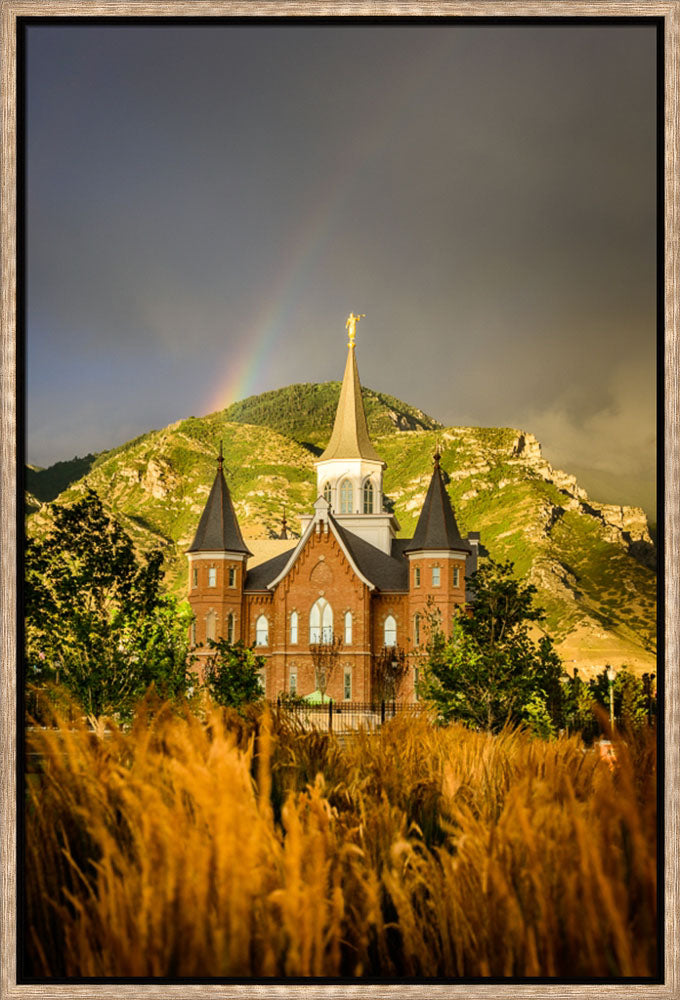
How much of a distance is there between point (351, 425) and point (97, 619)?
4277 centimetres

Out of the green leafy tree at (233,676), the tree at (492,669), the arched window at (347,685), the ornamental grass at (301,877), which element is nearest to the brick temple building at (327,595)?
the arched window at (347,685)

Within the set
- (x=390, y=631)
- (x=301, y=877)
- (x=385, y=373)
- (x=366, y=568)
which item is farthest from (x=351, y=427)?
(x=301, y=877)

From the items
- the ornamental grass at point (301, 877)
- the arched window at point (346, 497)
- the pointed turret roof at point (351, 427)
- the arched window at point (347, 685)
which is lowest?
the arched window at point (347, 685)

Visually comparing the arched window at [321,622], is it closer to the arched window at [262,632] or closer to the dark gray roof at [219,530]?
the arched window at [262,632]

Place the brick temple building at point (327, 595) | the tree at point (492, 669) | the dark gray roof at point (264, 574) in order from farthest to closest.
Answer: the dark gray roof at point (264, 574) → the brick temple building at point (327, 595) → the tree at point (492, 669)

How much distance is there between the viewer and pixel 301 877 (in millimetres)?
3312

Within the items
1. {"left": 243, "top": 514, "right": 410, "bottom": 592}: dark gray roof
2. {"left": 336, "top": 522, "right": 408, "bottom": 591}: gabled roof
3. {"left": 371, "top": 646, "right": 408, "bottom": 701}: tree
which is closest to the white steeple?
{"left": 336, "top": 522, "right": 408, "bottom": 591}: gabled roof

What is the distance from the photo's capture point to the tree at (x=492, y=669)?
19562 mm

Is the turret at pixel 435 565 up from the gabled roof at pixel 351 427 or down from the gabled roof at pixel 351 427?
down

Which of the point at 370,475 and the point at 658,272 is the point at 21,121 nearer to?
the point at 658,272

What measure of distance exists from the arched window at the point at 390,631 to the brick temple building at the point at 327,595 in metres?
0.05

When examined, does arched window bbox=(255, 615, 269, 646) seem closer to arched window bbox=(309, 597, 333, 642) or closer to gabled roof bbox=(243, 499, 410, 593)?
gabled roof bbox=(243, 499, 410, 593)

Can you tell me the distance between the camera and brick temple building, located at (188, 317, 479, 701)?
4556cm

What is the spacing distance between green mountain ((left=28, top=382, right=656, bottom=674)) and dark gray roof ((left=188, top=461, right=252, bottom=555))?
14.0ft
